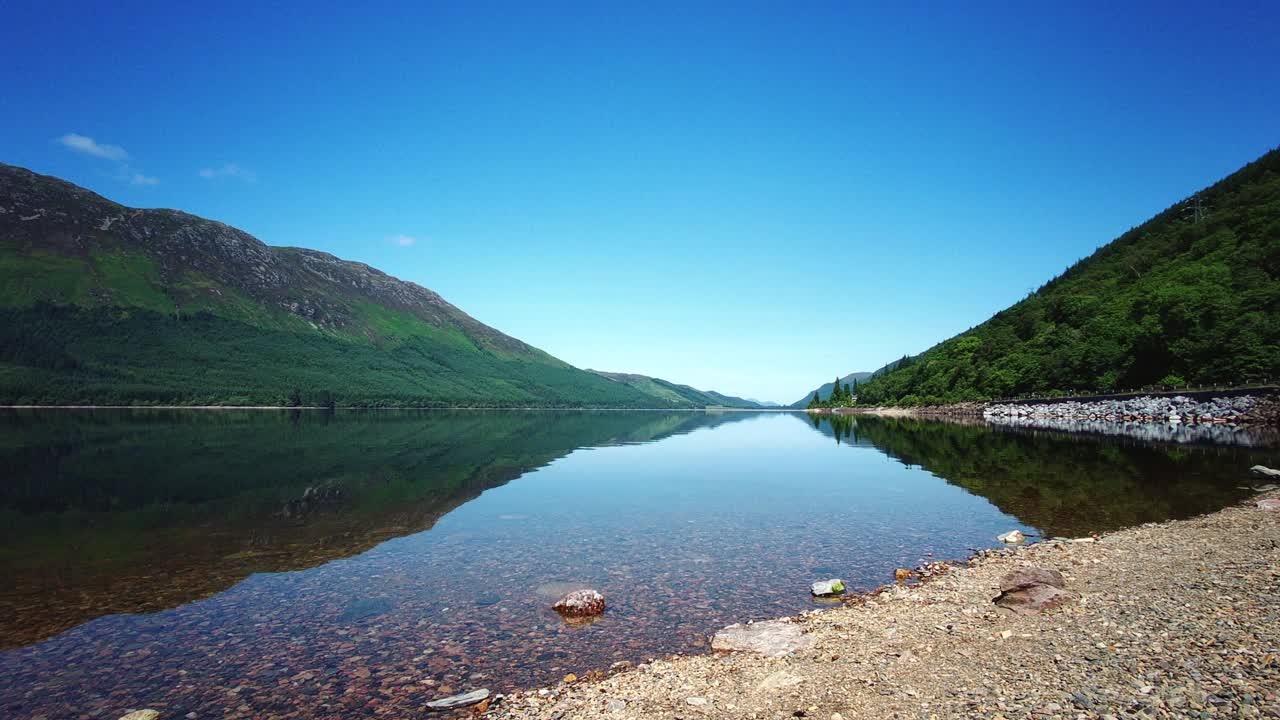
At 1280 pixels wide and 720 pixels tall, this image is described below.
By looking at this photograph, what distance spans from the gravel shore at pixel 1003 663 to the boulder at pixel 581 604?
135 inches

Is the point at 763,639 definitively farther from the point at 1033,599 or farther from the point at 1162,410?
the point at 1162,410

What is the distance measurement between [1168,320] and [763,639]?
123 m

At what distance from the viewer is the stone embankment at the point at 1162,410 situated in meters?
70.1

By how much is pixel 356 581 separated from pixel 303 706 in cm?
734

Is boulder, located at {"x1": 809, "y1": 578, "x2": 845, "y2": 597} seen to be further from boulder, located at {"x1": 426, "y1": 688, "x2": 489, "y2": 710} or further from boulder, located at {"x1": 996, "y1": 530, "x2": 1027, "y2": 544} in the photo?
boulder, located at {"x1": 426, "y1": 688, "x2": 489, "y2": 710}

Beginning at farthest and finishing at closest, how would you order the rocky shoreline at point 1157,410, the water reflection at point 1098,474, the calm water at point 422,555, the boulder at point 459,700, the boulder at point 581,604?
the rocky shoreline at point 1157,410 → the water reflection at point 1098,474 → the boulder at point 581,604 → the calm water at point 422,555 → the boulder at point 459,700

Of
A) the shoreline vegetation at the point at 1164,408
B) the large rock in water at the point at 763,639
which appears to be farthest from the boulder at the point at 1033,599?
the shoreline vegetation at the point at 1164,408

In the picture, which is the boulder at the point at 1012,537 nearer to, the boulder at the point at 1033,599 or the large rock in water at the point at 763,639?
the boulder at the point at 1033,599

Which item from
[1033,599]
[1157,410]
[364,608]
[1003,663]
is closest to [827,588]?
[1033,599]

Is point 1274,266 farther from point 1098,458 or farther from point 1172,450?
point 1098,458

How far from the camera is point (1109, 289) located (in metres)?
170

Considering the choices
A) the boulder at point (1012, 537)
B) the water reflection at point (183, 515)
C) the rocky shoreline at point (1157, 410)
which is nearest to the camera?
the water reflection at point (183, 515)

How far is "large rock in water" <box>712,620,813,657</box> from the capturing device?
11.4 meters

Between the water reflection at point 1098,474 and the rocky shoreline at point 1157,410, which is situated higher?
the rocky shoreline at point 1157,410
